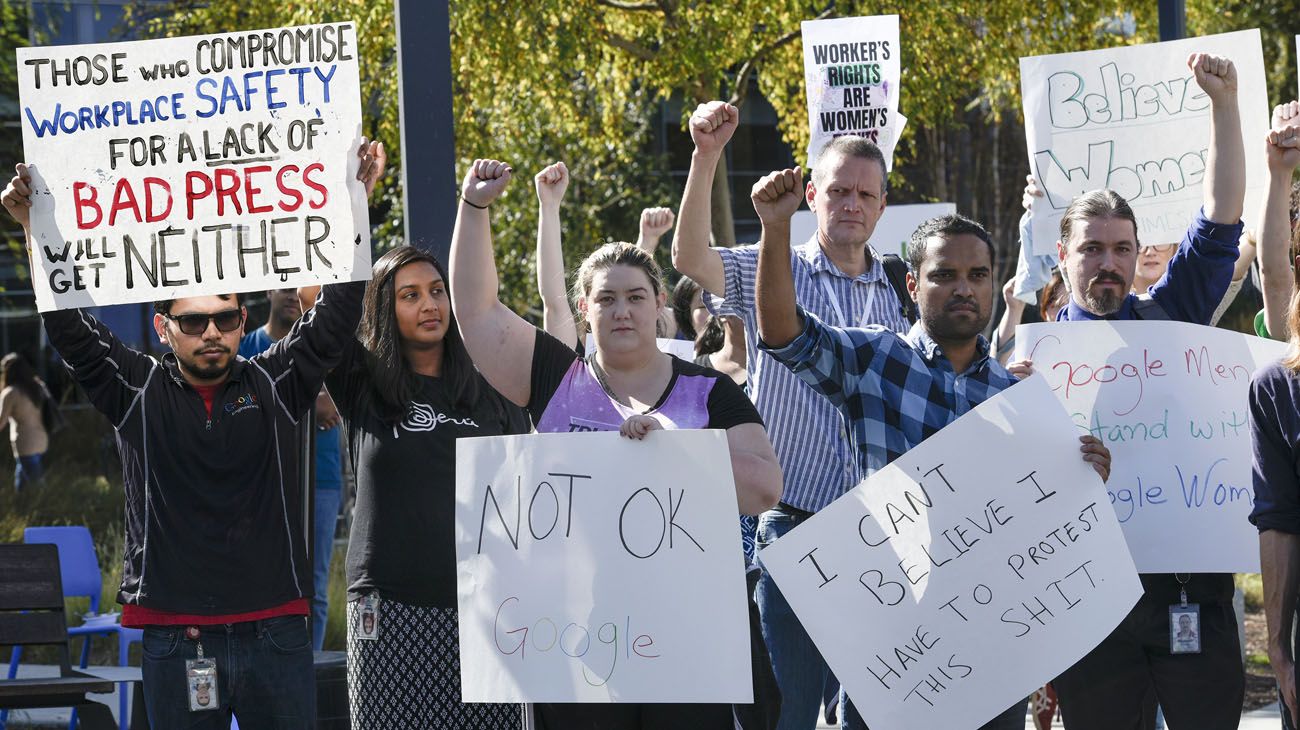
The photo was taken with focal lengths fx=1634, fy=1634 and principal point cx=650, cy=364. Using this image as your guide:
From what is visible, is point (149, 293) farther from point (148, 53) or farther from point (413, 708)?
point (413, 708)

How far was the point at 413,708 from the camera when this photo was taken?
4398 millimetres

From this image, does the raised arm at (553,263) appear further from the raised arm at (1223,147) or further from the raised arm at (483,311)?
the raised arm at (1223,147)

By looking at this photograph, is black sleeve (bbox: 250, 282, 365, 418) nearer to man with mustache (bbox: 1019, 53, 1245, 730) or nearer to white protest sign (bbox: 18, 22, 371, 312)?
white protest sign (bbox: 18, 22, 371, 312)

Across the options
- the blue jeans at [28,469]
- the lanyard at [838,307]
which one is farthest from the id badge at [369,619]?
the blue jeans at [28,469]

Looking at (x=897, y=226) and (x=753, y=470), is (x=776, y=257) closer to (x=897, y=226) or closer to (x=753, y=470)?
(x=753, y=470)

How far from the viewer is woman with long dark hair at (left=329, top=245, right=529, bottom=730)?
14.4ft

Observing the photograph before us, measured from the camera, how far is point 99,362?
4.32m

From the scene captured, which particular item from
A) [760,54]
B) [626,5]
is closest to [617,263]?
[760,54]

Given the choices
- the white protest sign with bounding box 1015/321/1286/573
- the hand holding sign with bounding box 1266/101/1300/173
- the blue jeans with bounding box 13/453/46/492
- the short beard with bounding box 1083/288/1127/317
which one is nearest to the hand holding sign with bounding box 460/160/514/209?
the white protest sign with bounding box 1015/321/1286/573

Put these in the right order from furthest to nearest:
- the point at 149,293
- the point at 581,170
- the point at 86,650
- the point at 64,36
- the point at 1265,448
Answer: the point at 64,36 → the point at 581,170 → the point at 86,650 → the point at 149,293 → the point at 1265,448

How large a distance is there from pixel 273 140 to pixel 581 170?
1437 cm

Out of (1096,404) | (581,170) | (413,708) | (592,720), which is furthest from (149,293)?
(581,170)

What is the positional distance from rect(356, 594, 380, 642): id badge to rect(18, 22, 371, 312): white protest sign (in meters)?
0.87

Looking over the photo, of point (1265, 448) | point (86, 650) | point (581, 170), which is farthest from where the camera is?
point (581, 170)
